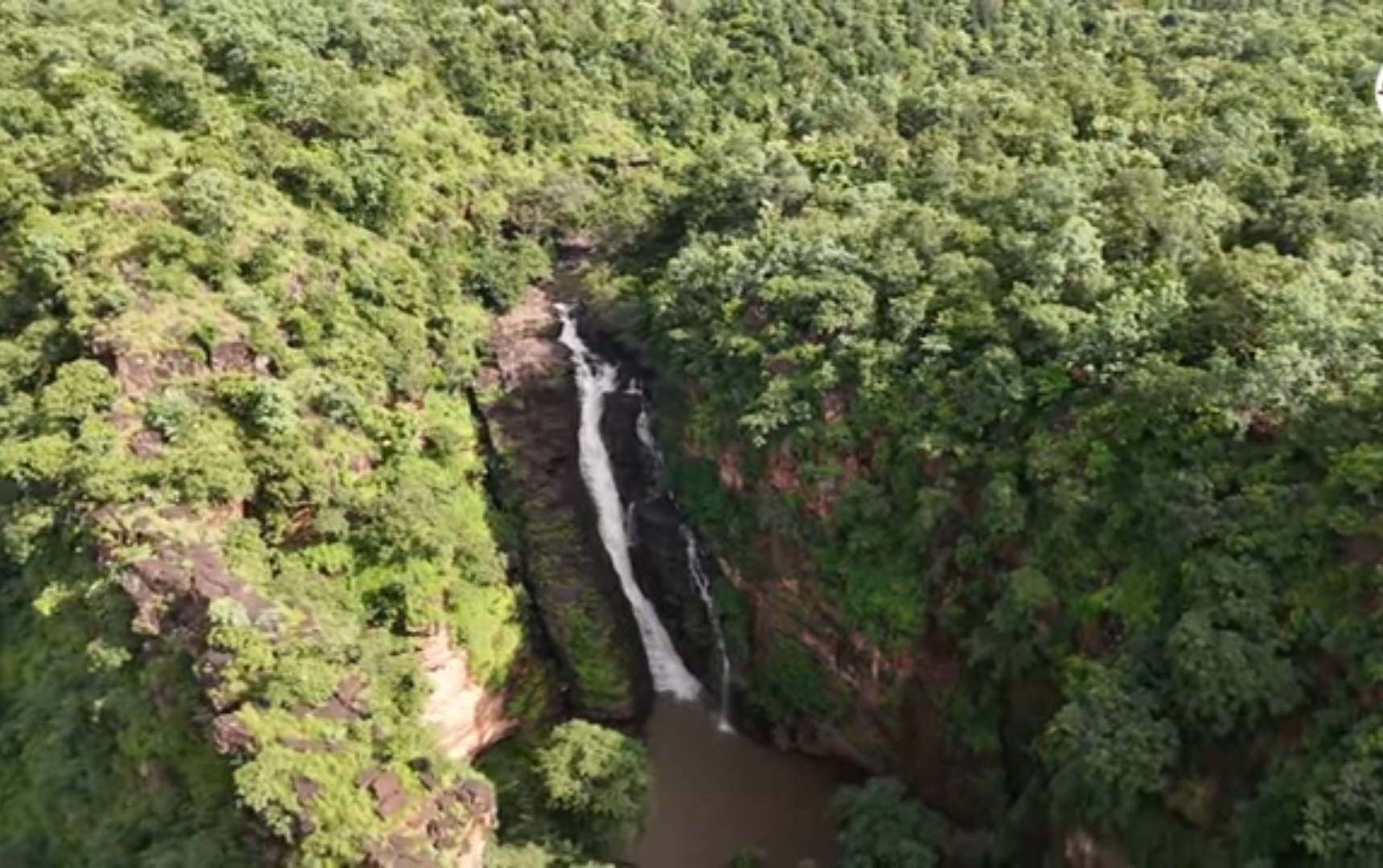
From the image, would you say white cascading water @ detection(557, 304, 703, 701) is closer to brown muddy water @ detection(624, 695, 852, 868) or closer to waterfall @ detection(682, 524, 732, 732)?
waterfall @ detection(682, 524, 732, 732)

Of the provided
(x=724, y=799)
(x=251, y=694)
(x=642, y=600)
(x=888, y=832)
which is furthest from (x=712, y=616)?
(x=251, y=694)

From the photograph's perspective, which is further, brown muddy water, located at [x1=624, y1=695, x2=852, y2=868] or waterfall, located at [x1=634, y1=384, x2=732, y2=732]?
waterfall, located at [x1=634, y1=384, x2=732, y2=732]

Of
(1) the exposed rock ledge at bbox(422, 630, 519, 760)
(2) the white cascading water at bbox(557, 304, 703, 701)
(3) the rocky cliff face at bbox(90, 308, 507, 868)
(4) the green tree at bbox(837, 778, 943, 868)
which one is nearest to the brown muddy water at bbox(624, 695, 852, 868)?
(2) the white cascading water at bbox(557, 304, 703, 701)

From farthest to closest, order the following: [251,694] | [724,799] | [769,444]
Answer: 1. [769,444]
2. [724,799]
3. [251,694]

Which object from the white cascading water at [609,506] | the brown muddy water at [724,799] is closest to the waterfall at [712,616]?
the brown muddy water at [724,799]

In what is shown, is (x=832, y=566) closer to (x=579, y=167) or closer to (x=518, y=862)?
(x=518, y=862)

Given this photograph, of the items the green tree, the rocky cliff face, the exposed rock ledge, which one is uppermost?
the green tree

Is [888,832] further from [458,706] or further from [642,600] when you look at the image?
[642,600]
